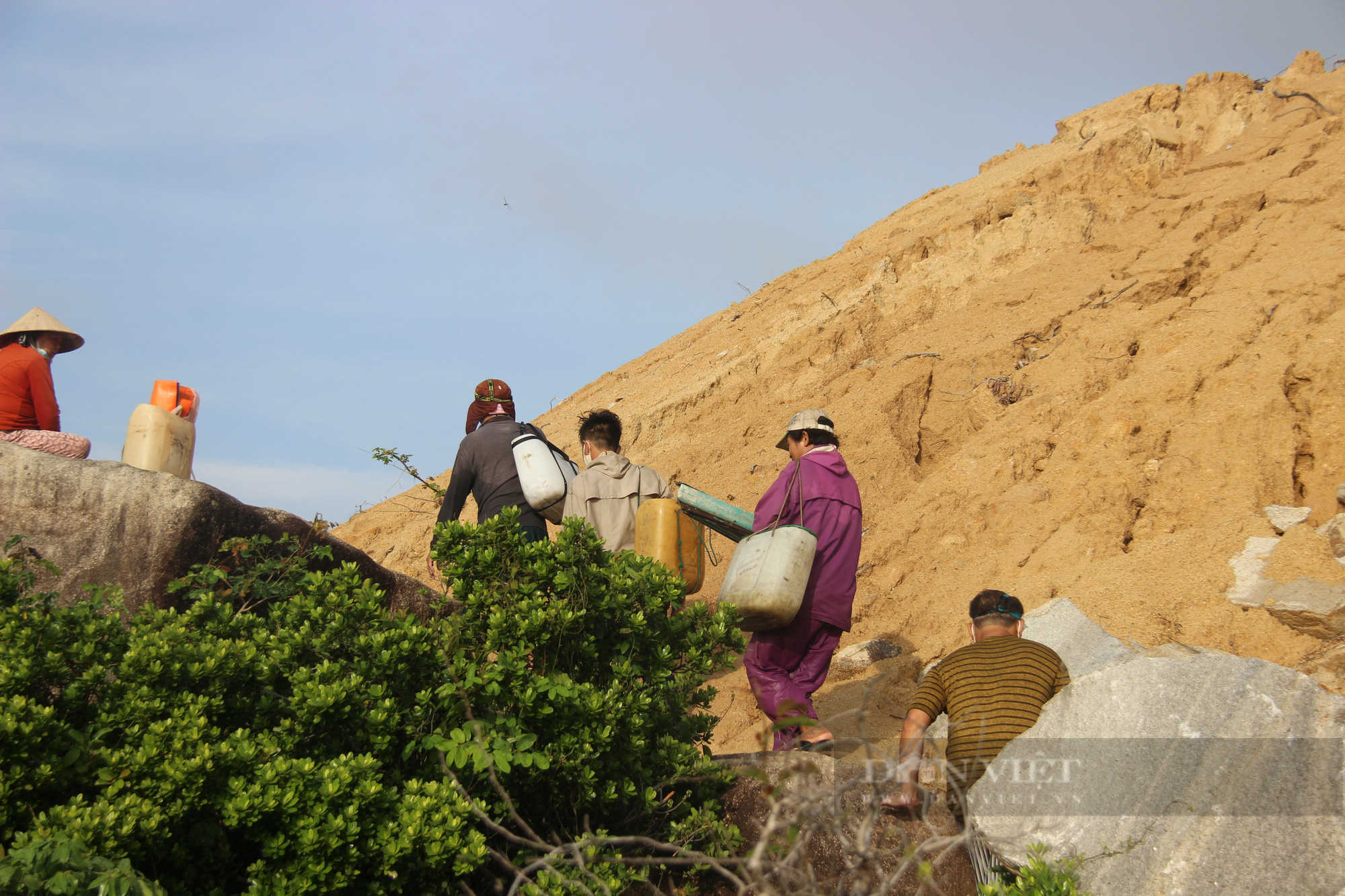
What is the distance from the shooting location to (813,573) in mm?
4012

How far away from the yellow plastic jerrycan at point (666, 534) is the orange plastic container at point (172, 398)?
219 cm

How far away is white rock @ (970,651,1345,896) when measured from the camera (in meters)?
2.34

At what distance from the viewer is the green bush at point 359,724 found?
2383 millimetres

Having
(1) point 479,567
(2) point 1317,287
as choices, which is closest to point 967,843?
(1) point 479,567

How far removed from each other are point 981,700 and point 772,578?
95cm

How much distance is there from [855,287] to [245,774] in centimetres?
740

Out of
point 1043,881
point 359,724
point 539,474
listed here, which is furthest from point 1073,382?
point 359,724

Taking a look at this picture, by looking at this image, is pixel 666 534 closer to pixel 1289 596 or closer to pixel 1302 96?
pixel 1289 596

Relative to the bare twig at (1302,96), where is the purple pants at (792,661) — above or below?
below

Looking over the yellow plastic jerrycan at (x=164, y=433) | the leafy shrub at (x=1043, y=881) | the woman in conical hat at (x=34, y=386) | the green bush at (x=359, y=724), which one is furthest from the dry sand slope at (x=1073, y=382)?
the woman in conical hat at (x=34, y=386)

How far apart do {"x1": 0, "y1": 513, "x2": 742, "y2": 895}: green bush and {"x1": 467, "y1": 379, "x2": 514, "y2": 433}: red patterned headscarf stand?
1388 mm

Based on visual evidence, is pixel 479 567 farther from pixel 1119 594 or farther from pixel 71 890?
pixel 1119 594

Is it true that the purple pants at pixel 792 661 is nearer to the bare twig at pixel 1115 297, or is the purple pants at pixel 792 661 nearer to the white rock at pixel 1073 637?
the white rock at pixel 1073 637

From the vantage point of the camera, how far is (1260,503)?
528cm
